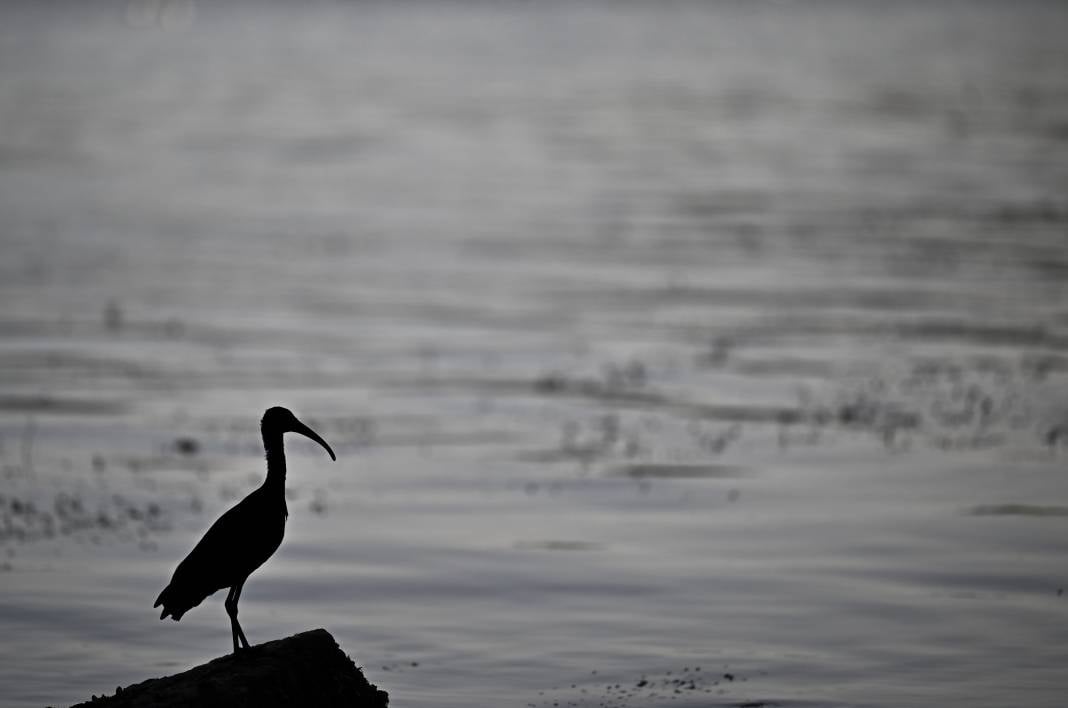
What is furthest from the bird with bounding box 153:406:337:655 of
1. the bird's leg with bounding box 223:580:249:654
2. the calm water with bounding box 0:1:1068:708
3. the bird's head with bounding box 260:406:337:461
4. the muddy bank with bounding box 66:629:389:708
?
the calm water with bounding box 0:1:1068:708

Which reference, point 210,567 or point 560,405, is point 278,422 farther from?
point 560,405

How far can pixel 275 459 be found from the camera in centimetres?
1216

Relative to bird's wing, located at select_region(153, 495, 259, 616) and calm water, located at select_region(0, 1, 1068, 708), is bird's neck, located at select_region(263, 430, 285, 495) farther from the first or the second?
calm water, located at select_region(0, 1, 1068, 708)

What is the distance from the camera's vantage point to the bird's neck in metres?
12.0

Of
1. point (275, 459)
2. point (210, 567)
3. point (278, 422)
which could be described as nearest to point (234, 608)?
point (210, 567)

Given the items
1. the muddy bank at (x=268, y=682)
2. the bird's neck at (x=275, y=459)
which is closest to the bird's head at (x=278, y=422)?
the bird's neck at (x=275, y=459)

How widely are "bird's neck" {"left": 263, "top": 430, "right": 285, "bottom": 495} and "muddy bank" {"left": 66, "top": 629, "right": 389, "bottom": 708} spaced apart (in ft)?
4.20

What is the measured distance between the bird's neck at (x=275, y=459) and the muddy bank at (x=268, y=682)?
1.28m

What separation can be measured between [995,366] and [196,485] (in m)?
12.0

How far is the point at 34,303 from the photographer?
31250 millimetres

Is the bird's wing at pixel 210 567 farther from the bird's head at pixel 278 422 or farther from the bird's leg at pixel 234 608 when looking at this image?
the bird's head at pixel 278 422

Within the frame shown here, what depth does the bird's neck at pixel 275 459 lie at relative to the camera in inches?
473

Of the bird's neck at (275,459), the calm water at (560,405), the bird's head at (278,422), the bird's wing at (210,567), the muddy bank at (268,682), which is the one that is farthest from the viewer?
the calm water at (560,405)

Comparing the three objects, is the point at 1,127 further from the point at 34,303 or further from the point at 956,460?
the point at 956,460
